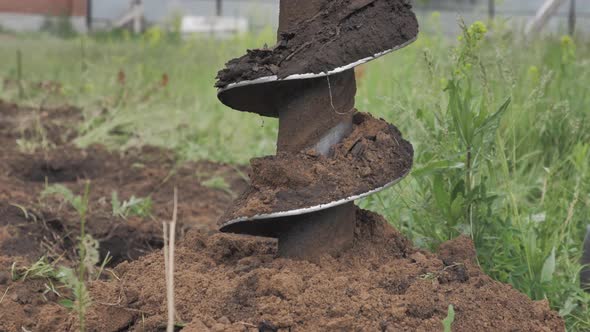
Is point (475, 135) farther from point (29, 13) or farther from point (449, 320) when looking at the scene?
point (29, 13)

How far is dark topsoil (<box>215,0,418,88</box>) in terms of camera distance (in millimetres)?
1933

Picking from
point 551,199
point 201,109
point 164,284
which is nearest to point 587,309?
point 551,199

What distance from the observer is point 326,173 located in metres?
1.96

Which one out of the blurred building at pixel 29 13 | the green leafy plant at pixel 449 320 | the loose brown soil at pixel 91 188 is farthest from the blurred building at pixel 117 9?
the green leafy plant at pixel 449 320

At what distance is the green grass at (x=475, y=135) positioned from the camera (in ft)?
7.95

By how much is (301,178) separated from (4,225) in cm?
166

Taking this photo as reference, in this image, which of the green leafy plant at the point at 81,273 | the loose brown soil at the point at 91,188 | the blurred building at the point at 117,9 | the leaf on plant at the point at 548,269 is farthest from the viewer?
the blurred building at the point at 117,9

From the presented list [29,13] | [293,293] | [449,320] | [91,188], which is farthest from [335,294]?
[29,13]

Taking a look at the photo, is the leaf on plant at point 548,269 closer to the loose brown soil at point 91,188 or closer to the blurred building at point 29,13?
the loose brown soil at point 91,188

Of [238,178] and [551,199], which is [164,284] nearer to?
[551,199]

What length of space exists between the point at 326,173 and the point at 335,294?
286mm

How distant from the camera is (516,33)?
204 inches

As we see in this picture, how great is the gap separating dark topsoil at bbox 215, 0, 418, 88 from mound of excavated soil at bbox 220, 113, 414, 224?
0.21 meters

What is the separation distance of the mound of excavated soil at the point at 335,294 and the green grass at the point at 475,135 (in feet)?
1.11
